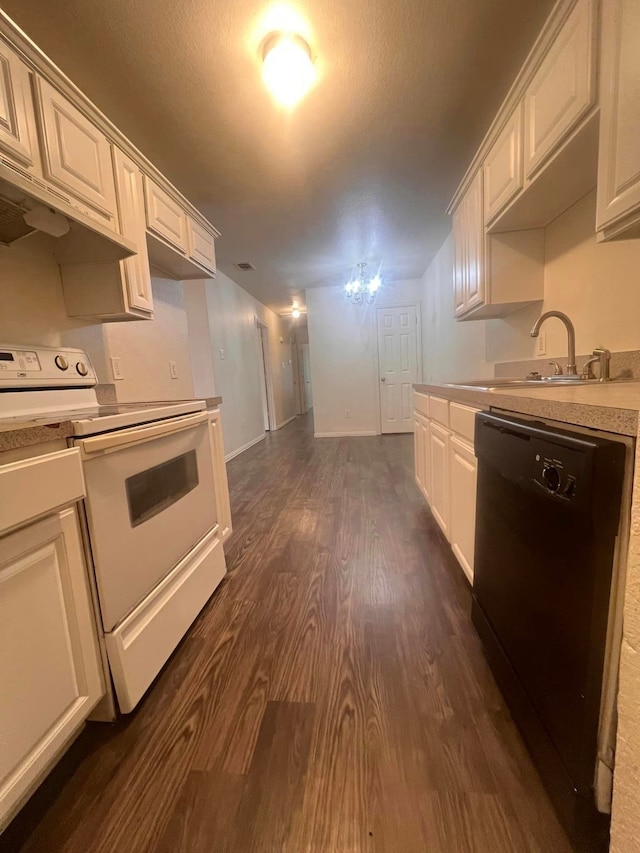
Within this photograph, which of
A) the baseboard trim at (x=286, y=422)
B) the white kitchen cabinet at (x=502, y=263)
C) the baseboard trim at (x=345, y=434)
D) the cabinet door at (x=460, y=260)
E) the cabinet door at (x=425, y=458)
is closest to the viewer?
the white kitchen cabinet at (x=502, y=263)

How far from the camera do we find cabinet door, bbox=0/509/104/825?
26.0 inches

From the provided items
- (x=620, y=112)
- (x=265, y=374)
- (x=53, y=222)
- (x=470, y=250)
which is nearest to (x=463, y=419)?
(x=620, y=112)

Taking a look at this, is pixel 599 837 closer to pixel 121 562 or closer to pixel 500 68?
pixel 121 562

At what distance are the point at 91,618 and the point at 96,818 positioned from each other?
0.42 meters

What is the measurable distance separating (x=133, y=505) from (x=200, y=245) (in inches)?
75.1

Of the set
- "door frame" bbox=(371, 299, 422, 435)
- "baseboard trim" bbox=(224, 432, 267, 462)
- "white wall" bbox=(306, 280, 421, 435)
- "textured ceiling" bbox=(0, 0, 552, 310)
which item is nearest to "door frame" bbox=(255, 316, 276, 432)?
"baseboard trim" bbox=(224, 432, 267, 462)

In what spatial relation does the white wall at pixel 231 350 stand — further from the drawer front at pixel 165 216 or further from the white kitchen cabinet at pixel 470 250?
the white kitchen cabinet at pixel 470 250

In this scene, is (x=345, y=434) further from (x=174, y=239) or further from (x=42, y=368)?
(x=42, y=368)

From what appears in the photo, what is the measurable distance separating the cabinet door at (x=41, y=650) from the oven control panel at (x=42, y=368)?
0.61 metres

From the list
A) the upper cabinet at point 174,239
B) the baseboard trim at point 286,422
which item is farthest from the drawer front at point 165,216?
the baseboard trim at point 286,422

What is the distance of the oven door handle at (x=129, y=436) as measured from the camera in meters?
0.86

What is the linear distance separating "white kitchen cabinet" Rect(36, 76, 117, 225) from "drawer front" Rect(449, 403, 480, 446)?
5.74ft

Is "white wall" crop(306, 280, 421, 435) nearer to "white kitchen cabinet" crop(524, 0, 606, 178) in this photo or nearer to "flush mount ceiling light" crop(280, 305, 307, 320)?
"flush mount ceiling light" crop(280, 305, 307, 320)

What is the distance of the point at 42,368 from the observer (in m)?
1.20
